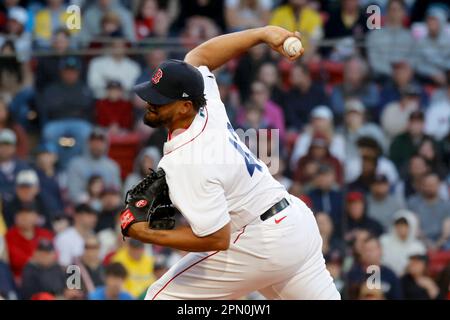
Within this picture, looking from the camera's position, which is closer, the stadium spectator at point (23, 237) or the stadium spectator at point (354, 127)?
the stadium spectator at point (23, 237)

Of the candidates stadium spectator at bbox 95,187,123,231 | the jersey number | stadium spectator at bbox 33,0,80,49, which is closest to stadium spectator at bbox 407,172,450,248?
stadium spectator at bbox 95,187,123,231

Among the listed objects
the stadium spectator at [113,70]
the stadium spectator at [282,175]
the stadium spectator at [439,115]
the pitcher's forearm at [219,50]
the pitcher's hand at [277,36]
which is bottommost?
the stadium spectator at [282,175]

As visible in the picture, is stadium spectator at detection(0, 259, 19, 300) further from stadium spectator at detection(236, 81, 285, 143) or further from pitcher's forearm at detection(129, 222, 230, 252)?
pitcher's forearm at detection(129, 222, 230, 252)

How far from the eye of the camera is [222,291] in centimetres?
663

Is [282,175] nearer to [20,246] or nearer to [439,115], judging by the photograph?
[439,115]

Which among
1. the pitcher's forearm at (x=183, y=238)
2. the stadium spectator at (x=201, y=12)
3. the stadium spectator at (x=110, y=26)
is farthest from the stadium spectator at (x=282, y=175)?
the pitcher's forearm at (x=183, y=238)

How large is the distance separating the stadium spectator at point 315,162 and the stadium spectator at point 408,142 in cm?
61

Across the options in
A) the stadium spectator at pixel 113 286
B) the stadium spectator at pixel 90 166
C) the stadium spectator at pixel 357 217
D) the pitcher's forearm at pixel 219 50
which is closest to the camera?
the pitcher's forearm at pixel 219 50

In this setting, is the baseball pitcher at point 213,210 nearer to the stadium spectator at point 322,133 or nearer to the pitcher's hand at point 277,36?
the pitcher's hand at point 277,36

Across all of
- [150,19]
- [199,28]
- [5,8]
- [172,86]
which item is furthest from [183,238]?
[5,8]

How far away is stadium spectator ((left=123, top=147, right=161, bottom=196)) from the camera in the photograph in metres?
10.6

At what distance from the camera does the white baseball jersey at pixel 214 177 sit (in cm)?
617

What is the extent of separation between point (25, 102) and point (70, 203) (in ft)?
3.46
